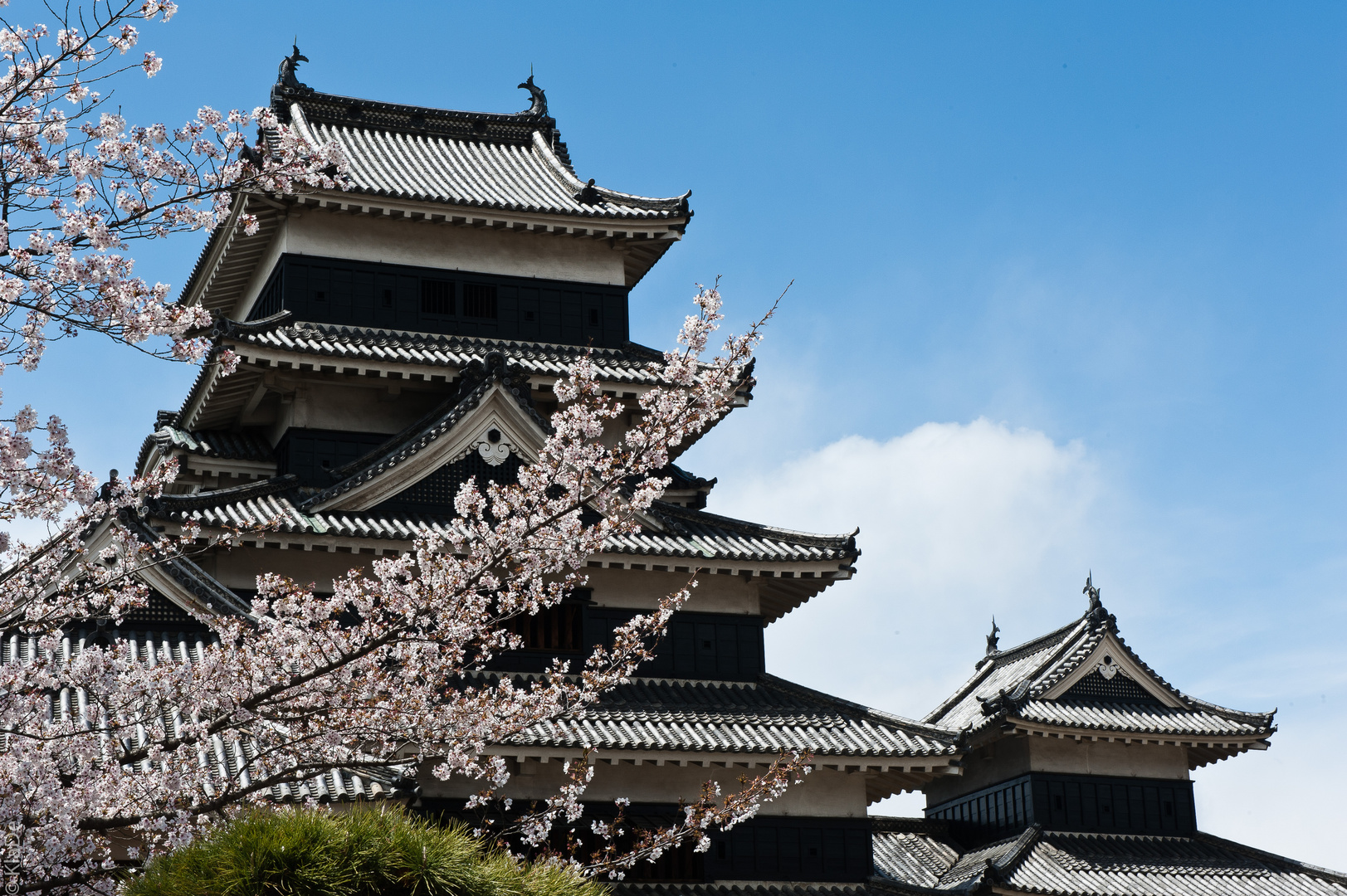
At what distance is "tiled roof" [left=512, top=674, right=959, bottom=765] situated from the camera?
19312mm

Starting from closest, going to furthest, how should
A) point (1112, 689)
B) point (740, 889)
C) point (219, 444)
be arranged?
1. point (740, 889)
2. point (219, 444)
3. point (1112, 689)

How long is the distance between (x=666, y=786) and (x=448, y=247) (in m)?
9.20

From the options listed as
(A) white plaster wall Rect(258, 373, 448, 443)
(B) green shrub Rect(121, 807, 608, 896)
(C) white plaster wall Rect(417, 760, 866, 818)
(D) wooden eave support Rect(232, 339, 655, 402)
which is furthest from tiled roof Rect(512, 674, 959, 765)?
(B) green shrub Rect(121, 807, 608, 896)

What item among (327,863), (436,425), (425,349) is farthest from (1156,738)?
(327,863)

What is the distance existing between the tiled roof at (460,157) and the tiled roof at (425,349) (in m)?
2.17

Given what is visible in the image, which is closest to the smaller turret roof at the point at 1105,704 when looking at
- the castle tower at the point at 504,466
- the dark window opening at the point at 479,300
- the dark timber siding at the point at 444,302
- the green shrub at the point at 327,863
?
the castle tower at the point at 504,466

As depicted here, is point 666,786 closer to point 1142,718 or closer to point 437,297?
point 437,297

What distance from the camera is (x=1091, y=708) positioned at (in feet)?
90.3

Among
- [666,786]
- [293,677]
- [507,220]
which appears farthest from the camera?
[507,220]

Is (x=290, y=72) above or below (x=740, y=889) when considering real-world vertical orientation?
above

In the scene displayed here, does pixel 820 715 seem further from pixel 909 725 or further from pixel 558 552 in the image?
pixel 558 552

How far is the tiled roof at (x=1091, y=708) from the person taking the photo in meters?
26.6

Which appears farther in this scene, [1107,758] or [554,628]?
[1107,758]

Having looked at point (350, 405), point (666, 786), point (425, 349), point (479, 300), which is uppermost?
point (479, 300)
